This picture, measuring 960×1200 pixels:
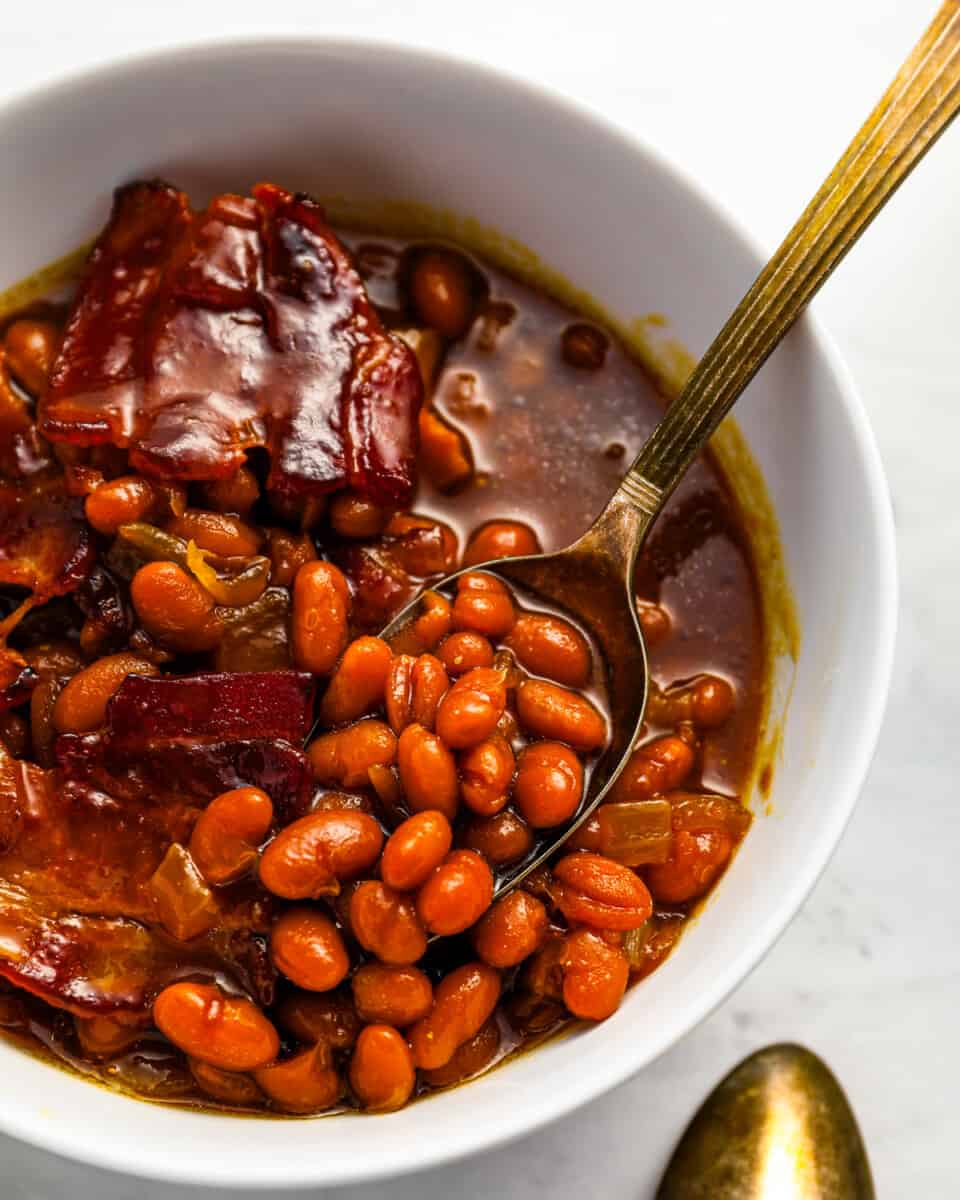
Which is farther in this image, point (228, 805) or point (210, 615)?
point (210, 615)

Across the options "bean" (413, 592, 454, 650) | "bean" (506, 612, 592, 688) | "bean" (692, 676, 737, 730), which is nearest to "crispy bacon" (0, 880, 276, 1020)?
"bean" (413, 592, 454, 650)

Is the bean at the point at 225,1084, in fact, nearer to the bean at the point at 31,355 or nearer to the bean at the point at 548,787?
the bean at the point at 548,787

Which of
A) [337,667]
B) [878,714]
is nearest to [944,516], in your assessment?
[878,714]

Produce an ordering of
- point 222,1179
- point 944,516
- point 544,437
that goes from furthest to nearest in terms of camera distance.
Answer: point 944,516
point 544,437
point 222,1179

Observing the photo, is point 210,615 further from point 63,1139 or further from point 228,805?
point 63,1139

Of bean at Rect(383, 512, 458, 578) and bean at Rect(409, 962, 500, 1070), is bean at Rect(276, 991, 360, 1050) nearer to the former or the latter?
bean at Rect(409, 962, 500, 1070)

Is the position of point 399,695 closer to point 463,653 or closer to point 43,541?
point 463,653
